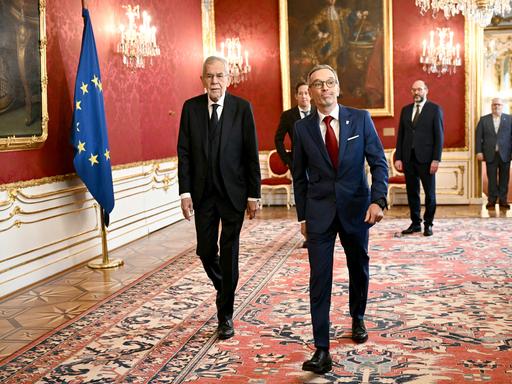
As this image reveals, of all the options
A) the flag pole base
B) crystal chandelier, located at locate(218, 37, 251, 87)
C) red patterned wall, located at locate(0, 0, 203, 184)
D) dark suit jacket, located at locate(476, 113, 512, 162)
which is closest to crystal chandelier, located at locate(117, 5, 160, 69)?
red patterned wall, located at locate(0, 0, 203, 184)

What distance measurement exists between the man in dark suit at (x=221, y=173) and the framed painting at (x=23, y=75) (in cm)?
225

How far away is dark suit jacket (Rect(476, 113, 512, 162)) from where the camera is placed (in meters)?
10.3

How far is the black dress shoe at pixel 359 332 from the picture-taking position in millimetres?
4043

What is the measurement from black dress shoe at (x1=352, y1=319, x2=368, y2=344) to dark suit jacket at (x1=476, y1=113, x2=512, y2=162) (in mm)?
7101

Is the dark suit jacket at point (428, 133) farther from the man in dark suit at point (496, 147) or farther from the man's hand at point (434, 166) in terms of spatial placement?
the man in dark suit at point (496, 147)

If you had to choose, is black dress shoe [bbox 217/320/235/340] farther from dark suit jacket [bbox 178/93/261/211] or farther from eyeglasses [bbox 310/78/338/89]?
eyeglasses [bbox 310/78/338/89]

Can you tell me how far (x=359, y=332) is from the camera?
406 centimetres

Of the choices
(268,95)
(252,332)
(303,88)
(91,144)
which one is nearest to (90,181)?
(91,144)

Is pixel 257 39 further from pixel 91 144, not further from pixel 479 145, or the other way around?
pixel 91 144

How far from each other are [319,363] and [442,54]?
8.18m

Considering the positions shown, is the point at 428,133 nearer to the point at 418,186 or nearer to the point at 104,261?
the point at 418,186

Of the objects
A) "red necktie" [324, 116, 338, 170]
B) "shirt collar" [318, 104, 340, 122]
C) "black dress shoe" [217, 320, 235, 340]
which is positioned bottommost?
"black dress shoe" [217, 320, 235, 340]

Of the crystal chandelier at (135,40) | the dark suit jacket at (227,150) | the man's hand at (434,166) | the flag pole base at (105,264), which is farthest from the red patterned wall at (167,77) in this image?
the man's hand at (434,166)

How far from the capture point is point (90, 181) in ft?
21.2
